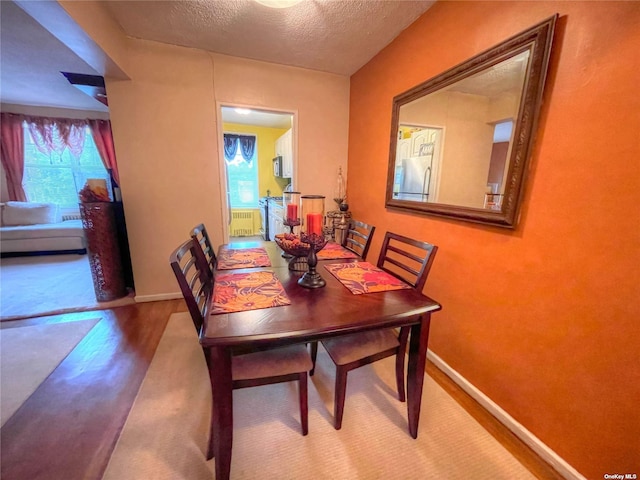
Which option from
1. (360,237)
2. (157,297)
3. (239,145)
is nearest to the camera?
(360,237)

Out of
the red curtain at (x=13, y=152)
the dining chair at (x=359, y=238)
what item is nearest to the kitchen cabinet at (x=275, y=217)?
the dining chair at (x=359, y=238)

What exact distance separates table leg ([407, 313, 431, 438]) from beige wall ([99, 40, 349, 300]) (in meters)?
2.27

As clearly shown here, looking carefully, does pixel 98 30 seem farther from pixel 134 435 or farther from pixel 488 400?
pixel 488 400

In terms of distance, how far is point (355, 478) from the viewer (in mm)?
1048

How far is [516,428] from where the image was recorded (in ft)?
4.17

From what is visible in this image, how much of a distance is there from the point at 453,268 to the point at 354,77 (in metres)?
2.36

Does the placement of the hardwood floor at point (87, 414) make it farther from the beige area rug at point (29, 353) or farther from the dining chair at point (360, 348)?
the dining chair at point (360, 348)

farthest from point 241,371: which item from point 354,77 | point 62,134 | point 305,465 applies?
point 62,134

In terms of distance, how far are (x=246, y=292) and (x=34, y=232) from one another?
507 centimetres

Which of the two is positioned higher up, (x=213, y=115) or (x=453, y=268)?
(x=213, y=115)

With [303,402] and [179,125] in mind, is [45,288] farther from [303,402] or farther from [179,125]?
[303,402]

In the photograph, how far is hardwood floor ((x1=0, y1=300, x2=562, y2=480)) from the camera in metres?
1.10

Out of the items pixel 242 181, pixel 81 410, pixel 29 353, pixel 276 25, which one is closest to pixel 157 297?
pixel 29 353

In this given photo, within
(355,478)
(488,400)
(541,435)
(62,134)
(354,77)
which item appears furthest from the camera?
(62,134)
